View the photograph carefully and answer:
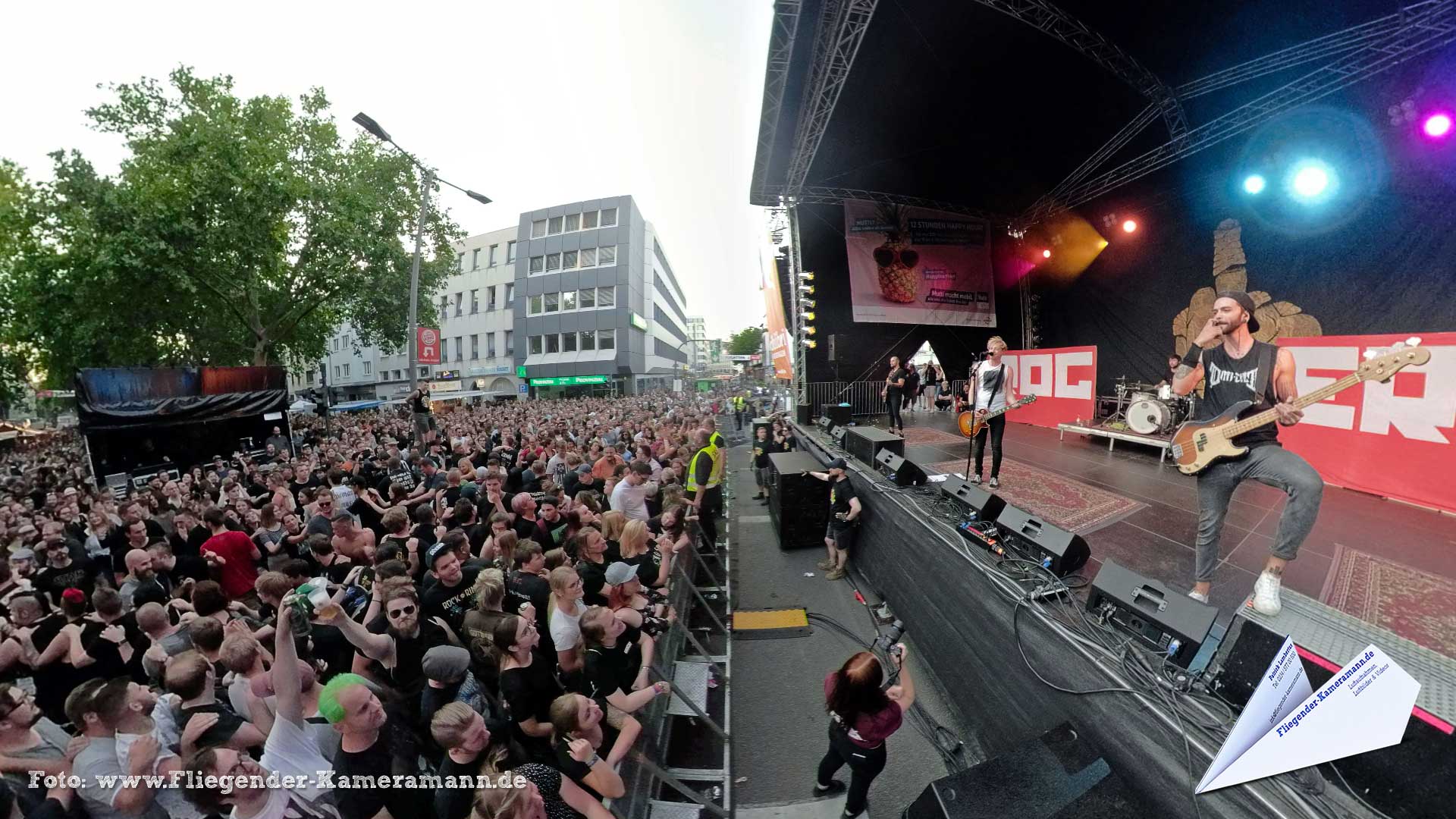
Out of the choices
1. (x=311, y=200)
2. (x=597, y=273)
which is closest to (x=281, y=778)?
(x=311, y=200)

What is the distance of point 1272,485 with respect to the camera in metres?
2.72

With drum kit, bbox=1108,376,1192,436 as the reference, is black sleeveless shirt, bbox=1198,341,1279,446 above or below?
above

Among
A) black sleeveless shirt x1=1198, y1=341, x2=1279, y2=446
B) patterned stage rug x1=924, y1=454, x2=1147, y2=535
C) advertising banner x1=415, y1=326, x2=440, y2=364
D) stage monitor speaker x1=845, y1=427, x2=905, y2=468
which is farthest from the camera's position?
advertising banner x1=415, y1=326, x2=440, y2=364

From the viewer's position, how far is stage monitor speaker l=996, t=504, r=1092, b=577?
11.3 ft

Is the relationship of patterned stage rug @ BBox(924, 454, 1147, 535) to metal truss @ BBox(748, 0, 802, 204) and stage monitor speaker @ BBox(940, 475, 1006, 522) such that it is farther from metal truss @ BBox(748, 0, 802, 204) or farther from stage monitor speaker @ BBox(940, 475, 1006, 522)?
metal truss @ BBox(748, 0, 802, 204)

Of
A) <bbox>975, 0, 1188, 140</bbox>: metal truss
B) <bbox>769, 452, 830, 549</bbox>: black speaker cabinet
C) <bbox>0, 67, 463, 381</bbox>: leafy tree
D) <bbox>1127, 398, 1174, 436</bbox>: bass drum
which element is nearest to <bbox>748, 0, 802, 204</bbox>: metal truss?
<bbox>975, 0, 1188, 140</bbox>: metal truss

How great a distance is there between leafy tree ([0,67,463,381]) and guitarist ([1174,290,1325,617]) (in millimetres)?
21836

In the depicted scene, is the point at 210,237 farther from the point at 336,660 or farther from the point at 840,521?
the point at 840,521

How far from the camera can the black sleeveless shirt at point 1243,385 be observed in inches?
109

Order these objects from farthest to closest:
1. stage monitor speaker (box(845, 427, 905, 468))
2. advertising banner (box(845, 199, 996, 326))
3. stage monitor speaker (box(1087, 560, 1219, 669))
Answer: advertising banner (box(845, 199, 996, 326)), stage monitor speaker (box(845, 427, 905, 468)), stage monitor speaker (box(1087, 560, 1219, 669))

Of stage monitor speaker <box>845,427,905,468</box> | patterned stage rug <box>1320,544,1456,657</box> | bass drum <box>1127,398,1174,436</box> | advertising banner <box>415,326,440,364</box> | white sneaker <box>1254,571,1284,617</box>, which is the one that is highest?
advertising banner <box>415,326,440,364</box>

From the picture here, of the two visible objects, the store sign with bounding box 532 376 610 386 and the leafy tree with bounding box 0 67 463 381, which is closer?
the leafy tree with bounding box 0 67 463 381

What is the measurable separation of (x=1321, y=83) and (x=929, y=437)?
26.6ft

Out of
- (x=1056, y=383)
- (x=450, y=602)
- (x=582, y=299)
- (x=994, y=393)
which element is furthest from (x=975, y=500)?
(x=582, y=299)
